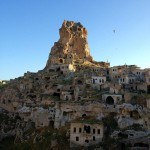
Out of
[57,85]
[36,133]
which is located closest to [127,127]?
[36,133]

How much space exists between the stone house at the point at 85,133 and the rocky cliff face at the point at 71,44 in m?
53.7

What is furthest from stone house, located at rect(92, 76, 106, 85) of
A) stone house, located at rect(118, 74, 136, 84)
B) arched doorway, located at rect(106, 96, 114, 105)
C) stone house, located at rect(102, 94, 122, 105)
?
stone house, located at rect(102, 94, 122, 105)

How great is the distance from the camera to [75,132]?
3100 inches

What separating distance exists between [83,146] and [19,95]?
35.0 meters

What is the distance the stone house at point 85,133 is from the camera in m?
77.5

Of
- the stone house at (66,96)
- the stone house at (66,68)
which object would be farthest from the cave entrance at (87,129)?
the stone house at (66,68)

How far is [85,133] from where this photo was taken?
77.9m

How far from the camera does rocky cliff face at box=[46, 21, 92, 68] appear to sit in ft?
437

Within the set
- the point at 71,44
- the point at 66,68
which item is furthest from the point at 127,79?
the point at 71,44

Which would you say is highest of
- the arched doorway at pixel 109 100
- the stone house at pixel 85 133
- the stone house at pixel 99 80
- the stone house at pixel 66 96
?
the stone house at pixel 99 80

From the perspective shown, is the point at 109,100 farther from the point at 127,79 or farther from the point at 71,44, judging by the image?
the point at 71,44

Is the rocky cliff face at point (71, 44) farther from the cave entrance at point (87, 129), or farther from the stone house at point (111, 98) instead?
the cave entrance at point (87, 129)

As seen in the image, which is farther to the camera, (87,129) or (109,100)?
(109,100)

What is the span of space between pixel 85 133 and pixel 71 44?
2664 inches
